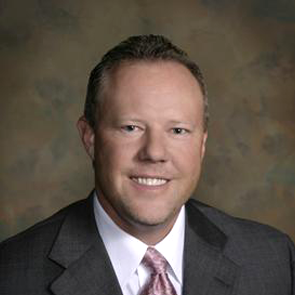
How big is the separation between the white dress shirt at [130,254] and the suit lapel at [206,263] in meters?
0.05

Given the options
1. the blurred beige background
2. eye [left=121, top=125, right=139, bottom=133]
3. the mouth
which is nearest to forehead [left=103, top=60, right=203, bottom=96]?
eye [left=121, top=125, right=139, bottom=133]

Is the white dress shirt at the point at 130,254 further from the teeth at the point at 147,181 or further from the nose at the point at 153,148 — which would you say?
the nose at the point at 153,148

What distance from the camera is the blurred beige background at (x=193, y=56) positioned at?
19.0ft

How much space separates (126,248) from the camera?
146 inches

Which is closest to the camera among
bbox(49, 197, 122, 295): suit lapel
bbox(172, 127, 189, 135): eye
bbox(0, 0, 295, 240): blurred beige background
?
bbox(49, 197, 122, 295): suit lapel

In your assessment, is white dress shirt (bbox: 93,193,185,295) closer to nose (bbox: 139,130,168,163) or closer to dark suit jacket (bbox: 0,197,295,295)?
dark suit jacket (bbox: 0,197,295,295)

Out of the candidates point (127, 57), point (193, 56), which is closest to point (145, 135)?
point (127, 57)

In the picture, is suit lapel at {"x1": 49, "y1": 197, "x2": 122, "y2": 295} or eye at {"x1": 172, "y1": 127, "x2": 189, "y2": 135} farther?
eye at {"x1": 172, "y1": 127, "x2": 189, "y2": 135}

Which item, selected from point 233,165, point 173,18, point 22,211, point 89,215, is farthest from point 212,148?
point 89,215

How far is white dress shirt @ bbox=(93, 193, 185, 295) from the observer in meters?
3.69

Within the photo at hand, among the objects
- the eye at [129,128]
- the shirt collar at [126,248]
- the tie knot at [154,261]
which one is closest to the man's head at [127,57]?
the eye at [129,128]

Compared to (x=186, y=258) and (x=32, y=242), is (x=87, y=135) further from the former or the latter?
(x=186, y=258)

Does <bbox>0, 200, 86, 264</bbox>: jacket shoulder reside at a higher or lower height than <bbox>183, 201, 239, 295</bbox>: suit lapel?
higher

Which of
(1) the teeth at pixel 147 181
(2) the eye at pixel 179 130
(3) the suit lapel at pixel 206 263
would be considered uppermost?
(2) the eye at pixel 179 130
